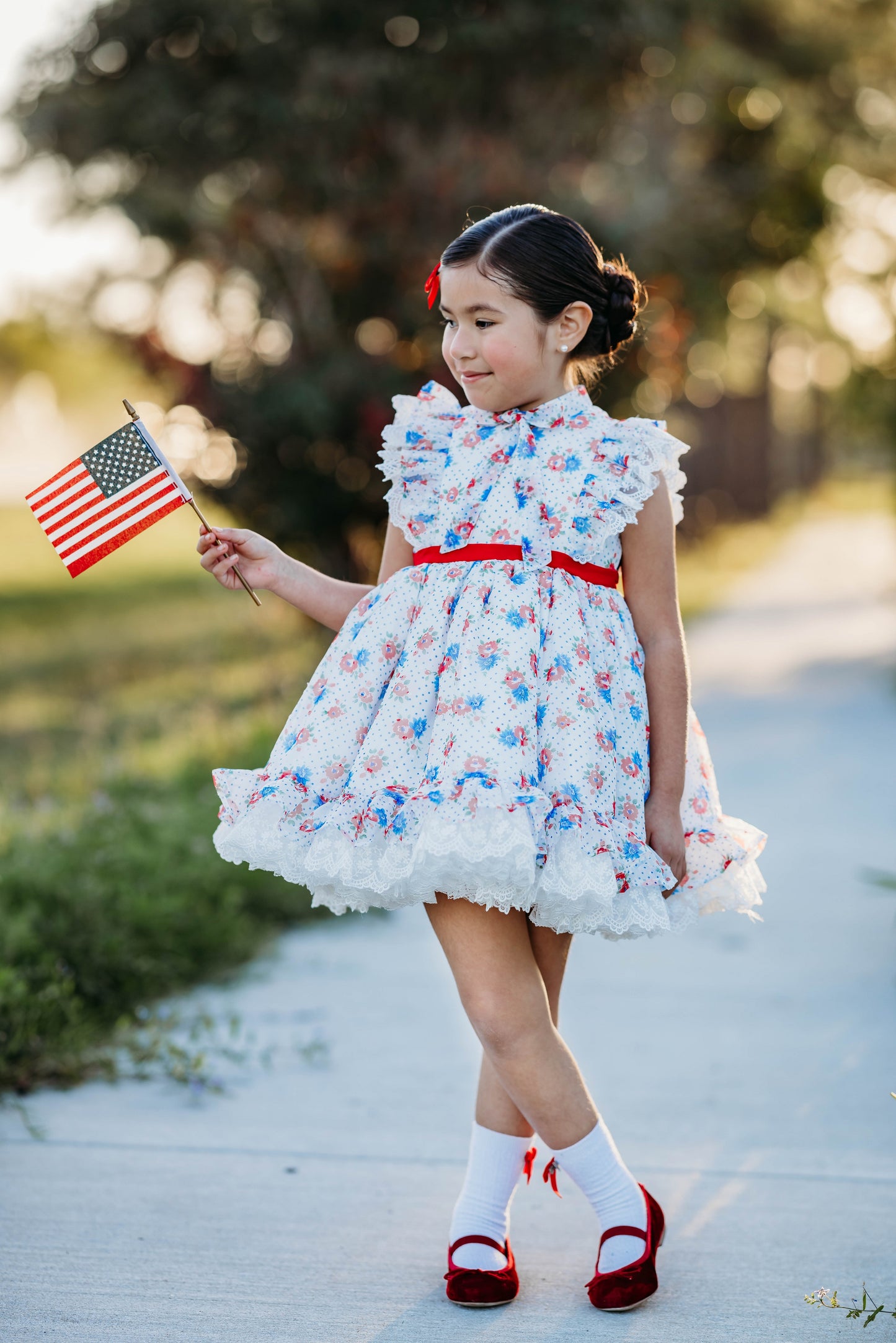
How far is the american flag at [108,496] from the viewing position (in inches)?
102

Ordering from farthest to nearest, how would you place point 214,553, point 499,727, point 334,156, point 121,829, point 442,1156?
point 334,156
point 121,829
point 442,1156
point 214,553
point 499,727

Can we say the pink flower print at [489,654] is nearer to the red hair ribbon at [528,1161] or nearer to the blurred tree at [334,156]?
the red hair ribbon at [528,1161]

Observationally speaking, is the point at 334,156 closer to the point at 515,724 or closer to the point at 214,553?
the point at 214,553

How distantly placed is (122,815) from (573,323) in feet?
9.59

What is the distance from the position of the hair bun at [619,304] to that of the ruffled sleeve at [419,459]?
31 cm

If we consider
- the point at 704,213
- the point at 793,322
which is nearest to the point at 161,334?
the point at 704,213

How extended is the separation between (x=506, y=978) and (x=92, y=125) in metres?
9.15

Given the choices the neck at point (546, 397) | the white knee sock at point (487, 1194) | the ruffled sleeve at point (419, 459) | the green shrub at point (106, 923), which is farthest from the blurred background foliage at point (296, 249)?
the neck at point (546, 397)

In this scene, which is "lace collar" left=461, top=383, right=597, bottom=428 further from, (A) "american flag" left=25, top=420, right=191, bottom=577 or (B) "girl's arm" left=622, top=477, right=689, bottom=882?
(A) "american flag" left=25, top=420, right=191, bottom=577

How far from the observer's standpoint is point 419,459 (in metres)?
2.51

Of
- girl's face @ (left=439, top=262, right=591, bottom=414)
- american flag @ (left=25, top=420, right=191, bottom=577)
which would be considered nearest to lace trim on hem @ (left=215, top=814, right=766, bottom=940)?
american flag @ (left=25, top=420, right=191, bottom=577)

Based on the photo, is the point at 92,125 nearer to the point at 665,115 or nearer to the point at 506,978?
the point at 665,115

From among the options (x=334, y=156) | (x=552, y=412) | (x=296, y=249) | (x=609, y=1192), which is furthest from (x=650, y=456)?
(x=296, y=249)

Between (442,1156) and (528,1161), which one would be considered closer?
(528,1161)
